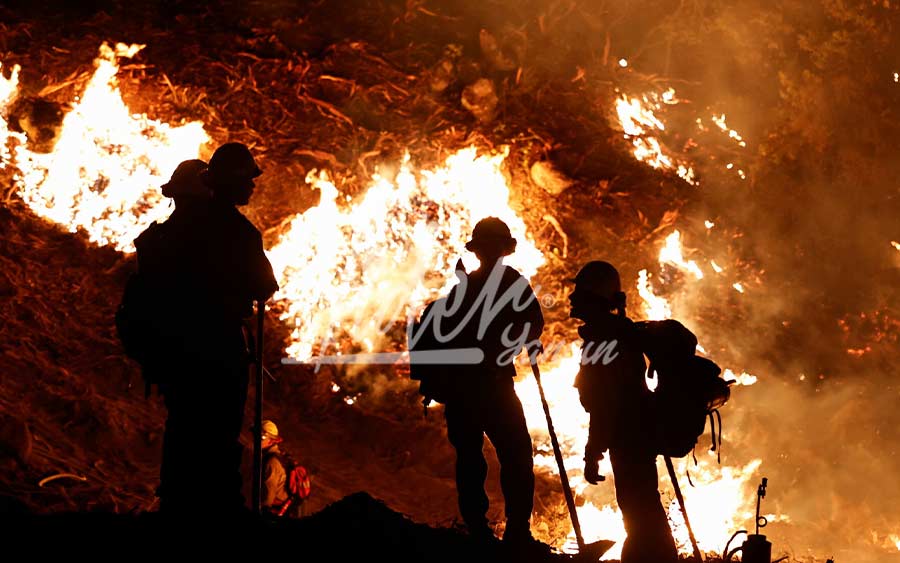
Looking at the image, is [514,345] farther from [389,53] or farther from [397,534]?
[389,53]

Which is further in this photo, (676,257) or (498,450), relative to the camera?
(676,257)

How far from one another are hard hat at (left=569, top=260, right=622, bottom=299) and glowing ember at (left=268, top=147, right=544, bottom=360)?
295 inches

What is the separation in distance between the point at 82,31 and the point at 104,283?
16.2 feet

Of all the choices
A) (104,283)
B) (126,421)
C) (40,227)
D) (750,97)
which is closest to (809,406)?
(750,97)

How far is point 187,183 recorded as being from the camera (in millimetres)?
5629

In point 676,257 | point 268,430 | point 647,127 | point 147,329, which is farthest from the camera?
point 647,127

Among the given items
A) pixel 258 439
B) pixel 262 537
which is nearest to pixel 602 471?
pixel 258 439

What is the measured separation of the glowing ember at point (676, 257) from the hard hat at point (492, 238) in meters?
8.41

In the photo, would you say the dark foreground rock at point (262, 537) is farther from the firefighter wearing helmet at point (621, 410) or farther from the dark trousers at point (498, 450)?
the firefighter wearing helmet at point (621, 410)

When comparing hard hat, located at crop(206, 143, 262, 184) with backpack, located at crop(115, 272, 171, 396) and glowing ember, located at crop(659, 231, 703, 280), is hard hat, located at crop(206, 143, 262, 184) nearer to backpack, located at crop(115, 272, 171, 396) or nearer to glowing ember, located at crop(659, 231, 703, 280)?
backpack, located at crop(115, 272, 171, 396)

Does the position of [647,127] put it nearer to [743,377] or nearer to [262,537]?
[743,377]

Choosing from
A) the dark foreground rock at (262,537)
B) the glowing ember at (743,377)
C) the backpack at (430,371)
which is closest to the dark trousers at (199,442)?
the dark foreground rock at (262,537)

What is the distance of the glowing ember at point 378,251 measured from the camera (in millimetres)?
13188

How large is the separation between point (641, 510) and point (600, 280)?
1.70 metres
